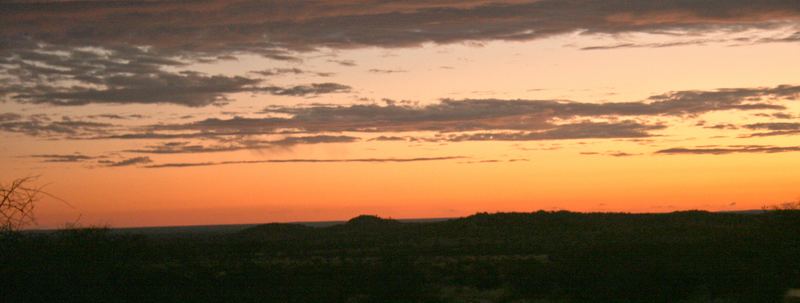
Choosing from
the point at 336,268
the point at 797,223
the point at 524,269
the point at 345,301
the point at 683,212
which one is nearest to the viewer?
the point at 345,301

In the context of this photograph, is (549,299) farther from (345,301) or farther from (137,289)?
(137,289)

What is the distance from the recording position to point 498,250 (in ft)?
166

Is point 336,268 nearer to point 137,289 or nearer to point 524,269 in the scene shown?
point 524,269

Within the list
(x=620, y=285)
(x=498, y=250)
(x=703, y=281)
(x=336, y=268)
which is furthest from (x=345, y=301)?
(x=498, y=250)

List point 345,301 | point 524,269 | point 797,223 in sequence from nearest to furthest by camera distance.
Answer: point 345,301 < point 524,269 < point 797,223

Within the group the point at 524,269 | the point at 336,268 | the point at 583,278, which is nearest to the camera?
the point at 583,278

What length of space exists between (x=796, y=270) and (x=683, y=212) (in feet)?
217

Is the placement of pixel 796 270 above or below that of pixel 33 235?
below

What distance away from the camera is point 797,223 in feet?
164

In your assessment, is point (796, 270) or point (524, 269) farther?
point (524, 269)

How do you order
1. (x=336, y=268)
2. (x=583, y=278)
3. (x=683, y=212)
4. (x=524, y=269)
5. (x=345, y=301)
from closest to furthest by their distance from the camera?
1. (x=345, y=301)
2. (x=583, y=278)
3. (x=524, y=269)
4. (x=336, y=268)
5. (x=683, y=212)

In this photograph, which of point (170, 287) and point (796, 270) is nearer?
point (170, 287)

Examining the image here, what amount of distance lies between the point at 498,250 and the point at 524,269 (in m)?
18.4

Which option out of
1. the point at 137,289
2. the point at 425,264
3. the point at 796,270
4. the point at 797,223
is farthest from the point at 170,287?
the point at 797,223
